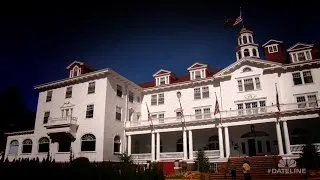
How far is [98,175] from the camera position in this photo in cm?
782

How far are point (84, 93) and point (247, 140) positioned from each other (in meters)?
22.4

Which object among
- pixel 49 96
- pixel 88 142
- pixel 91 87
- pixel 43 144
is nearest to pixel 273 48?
pixel 91 87

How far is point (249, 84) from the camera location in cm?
3431

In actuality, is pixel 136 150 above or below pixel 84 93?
below

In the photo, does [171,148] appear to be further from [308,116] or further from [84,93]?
[308,116]

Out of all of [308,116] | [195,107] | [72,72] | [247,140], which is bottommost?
[247,140]

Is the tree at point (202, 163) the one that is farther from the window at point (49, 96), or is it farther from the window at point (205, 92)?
the window at point (49, 96)

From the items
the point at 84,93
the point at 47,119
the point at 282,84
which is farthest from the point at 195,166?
the point at 47,119

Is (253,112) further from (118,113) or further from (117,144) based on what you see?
(117,144)

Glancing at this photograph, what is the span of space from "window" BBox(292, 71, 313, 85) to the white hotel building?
0.11m

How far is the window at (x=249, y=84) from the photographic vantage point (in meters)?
33.8

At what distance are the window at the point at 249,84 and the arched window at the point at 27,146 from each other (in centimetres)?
3066

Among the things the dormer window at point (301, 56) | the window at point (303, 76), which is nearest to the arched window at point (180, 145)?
the window at point (303, 76)

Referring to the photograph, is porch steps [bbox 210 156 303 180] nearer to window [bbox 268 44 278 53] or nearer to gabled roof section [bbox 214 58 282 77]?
gabled roof section [bbox 214 58 282 77]
